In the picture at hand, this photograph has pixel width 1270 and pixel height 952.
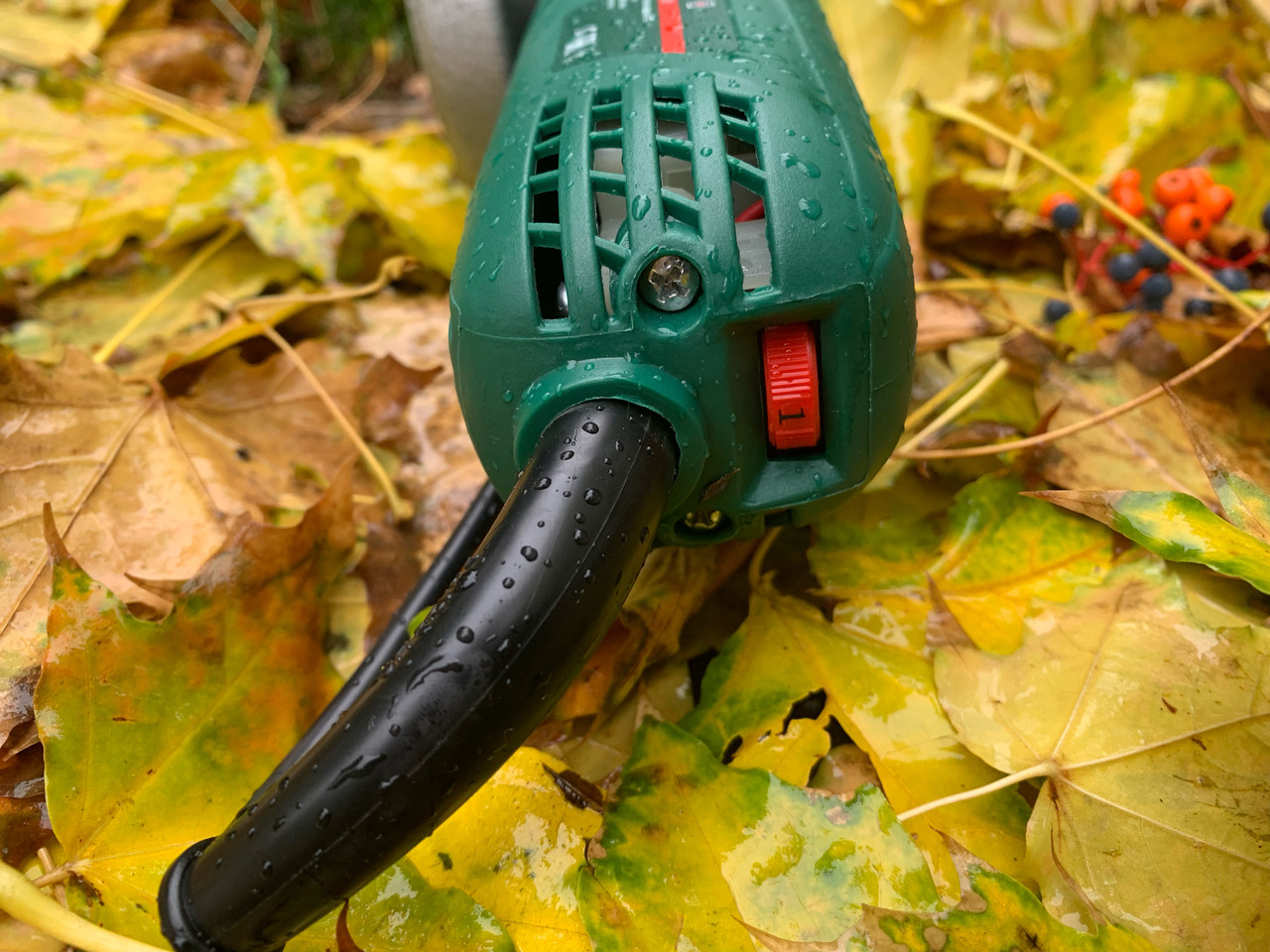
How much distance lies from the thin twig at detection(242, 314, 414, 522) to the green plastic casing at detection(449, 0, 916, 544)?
0.25 meters

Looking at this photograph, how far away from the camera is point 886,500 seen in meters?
0.82

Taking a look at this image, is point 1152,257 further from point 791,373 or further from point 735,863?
point 735,863

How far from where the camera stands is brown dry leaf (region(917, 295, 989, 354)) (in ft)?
3.11

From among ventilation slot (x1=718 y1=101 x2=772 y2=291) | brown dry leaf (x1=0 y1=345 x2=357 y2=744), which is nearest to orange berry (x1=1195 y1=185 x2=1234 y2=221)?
ventilation slot (x1=718 y1=101 x2=772 y2=291)

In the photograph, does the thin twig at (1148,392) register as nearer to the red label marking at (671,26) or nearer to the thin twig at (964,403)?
the thin twig at (964,403)

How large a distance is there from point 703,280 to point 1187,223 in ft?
2.33

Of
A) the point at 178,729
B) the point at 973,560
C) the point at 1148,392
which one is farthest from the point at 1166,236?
the point at 178,729

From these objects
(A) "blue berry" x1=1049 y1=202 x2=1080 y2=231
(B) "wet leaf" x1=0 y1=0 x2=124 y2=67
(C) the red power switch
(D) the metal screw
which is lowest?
(A) "blue berry" x1=1049 y1=202 x2=1080 y2=231

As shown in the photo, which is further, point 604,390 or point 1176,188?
point 1176,188

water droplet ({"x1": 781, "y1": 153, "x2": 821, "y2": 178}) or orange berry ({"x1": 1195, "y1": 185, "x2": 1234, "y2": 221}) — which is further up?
water droplet ({"x1": 781, "y1": 153, "x2": 821, "y2": 178})

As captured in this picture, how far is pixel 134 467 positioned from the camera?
82 centimetres

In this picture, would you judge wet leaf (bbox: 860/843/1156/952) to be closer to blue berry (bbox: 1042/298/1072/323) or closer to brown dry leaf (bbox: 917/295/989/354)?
brown dry leaf (bbox: 917/295/989/354)

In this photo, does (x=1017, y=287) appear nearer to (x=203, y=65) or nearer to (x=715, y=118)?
(x=715, y=118)

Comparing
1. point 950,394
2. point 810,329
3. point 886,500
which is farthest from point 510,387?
point 950,394
